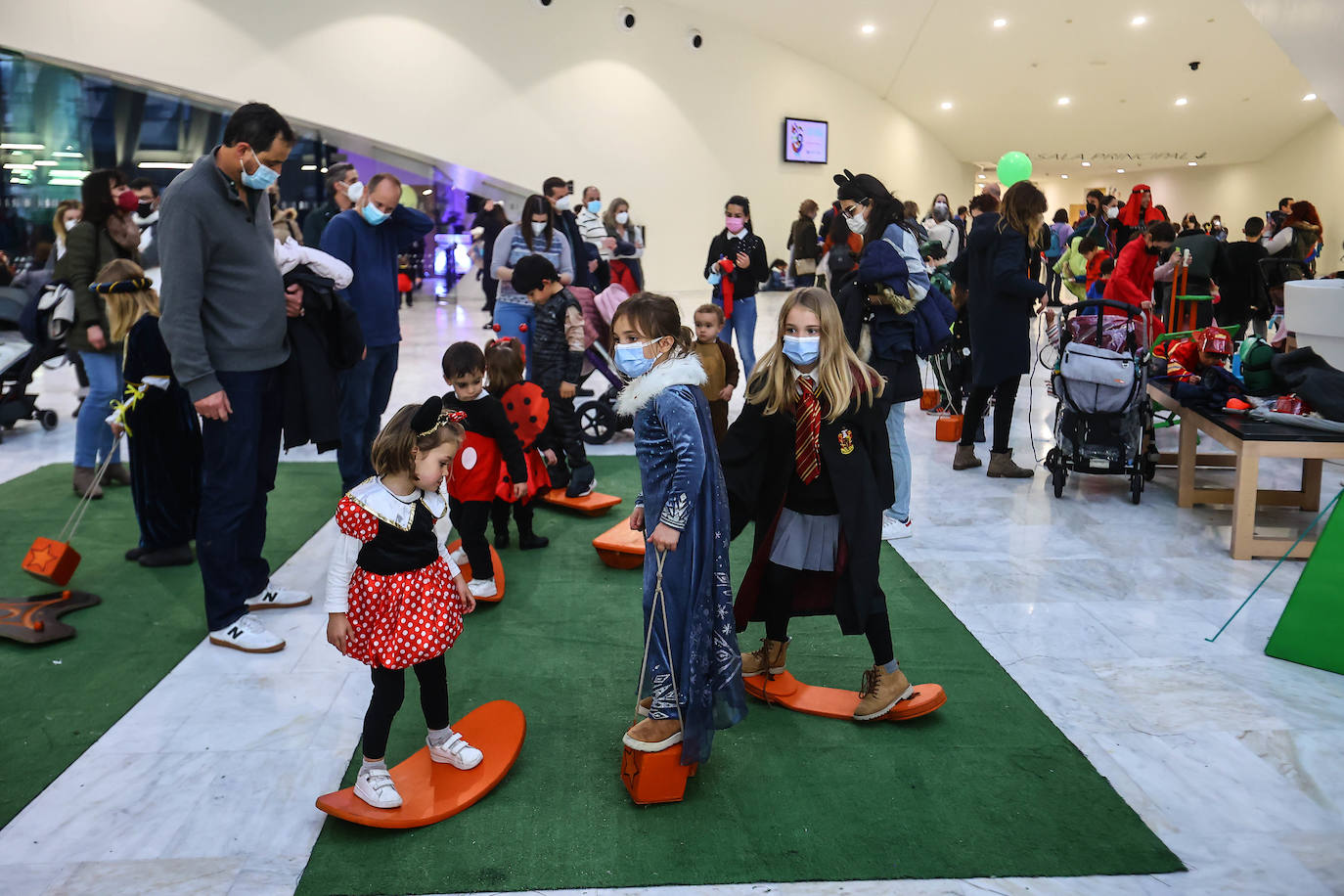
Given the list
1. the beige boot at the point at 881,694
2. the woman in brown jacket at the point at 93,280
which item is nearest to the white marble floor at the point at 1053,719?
the beige boot at the point at 881,694

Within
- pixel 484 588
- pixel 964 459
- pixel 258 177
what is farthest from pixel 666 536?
pixel 964 459

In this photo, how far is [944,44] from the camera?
59.7 feet

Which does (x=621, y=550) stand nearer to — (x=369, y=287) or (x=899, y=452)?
(x=899, y=452)

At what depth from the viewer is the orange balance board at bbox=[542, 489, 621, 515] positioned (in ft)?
17.0

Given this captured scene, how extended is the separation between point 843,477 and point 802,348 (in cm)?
38

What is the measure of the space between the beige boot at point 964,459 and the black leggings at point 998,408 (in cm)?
4

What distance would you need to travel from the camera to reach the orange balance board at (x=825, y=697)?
3.01m

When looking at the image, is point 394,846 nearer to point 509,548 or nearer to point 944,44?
point 509,548

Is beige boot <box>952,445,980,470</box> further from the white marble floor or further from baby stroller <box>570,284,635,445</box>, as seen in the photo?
baby stroller <box>570,284,635,445</box>

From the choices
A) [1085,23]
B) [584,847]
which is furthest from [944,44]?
[584,847]

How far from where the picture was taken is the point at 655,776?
2.56 meters

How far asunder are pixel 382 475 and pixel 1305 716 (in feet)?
9.27

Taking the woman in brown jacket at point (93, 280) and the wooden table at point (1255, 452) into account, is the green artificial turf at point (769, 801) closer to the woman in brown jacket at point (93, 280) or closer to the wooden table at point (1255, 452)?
the wooden table at point (1255, 452)

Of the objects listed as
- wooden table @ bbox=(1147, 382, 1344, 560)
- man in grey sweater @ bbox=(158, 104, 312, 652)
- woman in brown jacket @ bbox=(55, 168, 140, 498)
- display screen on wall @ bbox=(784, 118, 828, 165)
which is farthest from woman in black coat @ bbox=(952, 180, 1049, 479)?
display screen on wall @ bbox=(784, 118, 828, 165)
